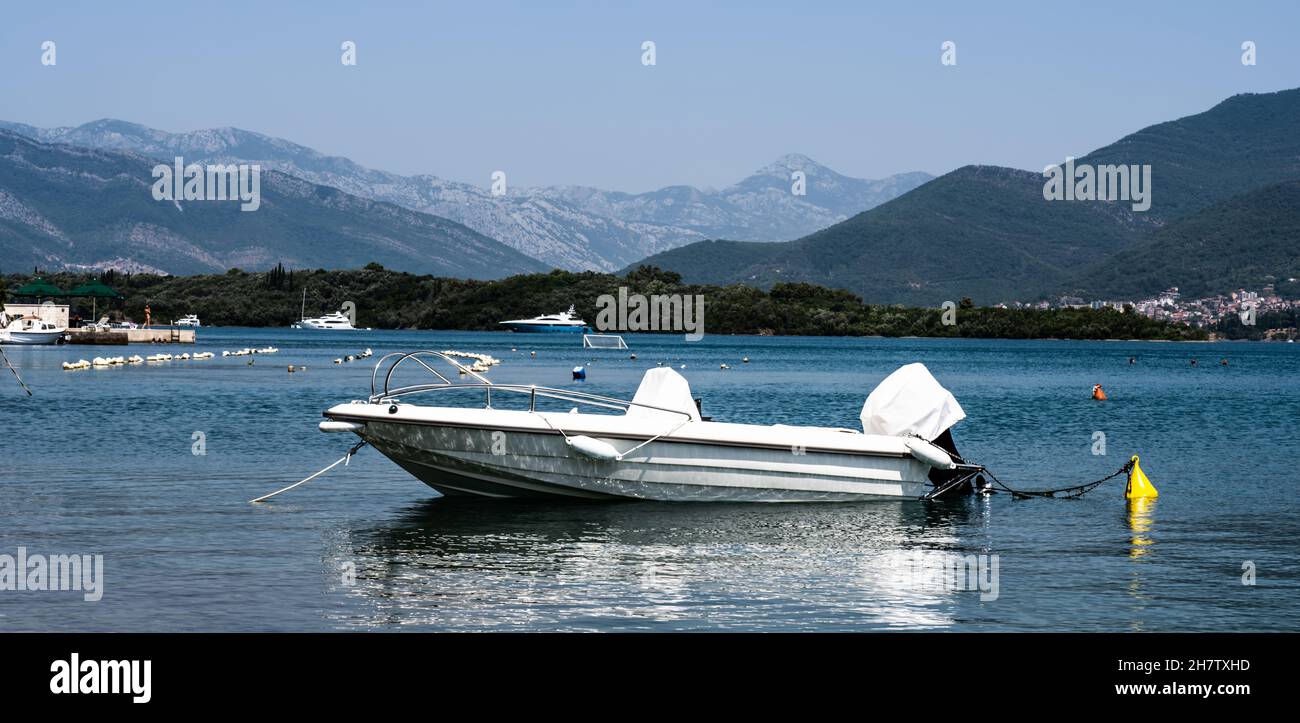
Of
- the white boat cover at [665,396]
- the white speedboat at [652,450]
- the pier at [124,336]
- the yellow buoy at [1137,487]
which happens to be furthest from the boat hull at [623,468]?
the pier at [124,336]

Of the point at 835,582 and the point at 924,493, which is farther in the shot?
the point at 924,493

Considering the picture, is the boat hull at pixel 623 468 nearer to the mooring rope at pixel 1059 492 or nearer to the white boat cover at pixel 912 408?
the white boat cover at pixel 912 408

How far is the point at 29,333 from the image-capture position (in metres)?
122

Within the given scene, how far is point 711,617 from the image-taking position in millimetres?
15617

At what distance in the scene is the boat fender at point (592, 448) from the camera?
77.5ft

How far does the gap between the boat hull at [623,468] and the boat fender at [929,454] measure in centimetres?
31

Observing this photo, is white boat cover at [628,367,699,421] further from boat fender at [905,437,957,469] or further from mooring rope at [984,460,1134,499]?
mooring rope at [984,460,1134,499]

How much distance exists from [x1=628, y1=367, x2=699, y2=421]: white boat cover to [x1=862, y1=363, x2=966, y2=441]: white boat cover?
3.56 metres

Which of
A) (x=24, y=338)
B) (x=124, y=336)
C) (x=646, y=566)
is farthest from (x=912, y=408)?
(x=124, y=336)
